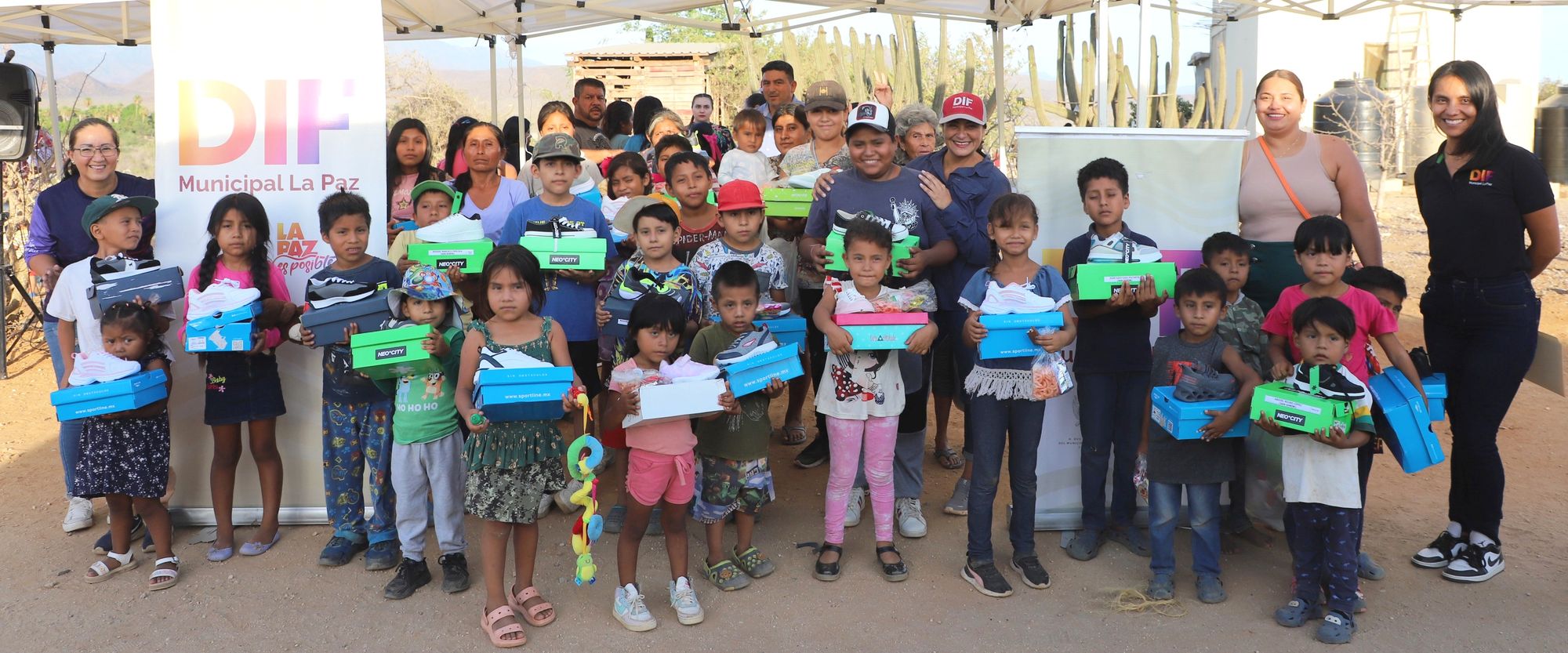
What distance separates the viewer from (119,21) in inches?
378

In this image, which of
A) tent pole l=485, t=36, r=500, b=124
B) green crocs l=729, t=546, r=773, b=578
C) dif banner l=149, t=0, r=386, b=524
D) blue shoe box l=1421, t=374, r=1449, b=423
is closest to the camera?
blue shoe box l=1421, t=374, r=1449, b=423

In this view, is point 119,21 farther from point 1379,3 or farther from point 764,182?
point 1379,3

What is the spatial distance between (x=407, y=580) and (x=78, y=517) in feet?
6.75

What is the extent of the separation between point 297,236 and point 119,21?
6.50 metres

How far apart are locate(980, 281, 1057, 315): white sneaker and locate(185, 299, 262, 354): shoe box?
2998 millimetres

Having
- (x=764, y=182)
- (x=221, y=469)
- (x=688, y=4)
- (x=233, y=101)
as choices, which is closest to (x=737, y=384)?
(x=764, y=182)

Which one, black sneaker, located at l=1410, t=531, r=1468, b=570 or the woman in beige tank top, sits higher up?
the woman in beige tank top

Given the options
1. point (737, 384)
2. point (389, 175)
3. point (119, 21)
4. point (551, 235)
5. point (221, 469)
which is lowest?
point (221, 469)

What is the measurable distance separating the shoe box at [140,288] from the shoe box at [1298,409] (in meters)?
4.36

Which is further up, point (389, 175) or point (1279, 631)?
point (389, 175)

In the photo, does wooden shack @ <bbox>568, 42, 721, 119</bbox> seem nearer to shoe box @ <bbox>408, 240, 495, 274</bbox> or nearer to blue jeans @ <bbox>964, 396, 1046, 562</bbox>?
shoe box @ <bbox>408, 240, 495, 274</bbox>

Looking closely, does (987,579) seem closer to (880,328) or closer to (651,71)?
(880,328)

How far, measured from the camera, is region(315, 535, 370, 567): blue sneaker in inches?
179

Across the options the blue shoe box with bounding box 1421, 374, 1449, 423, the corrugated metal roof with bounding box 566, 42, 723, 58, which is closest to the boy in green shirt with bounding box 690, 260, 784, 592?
the blue shoe box with bounding box 1421, 374, 1449, 423
